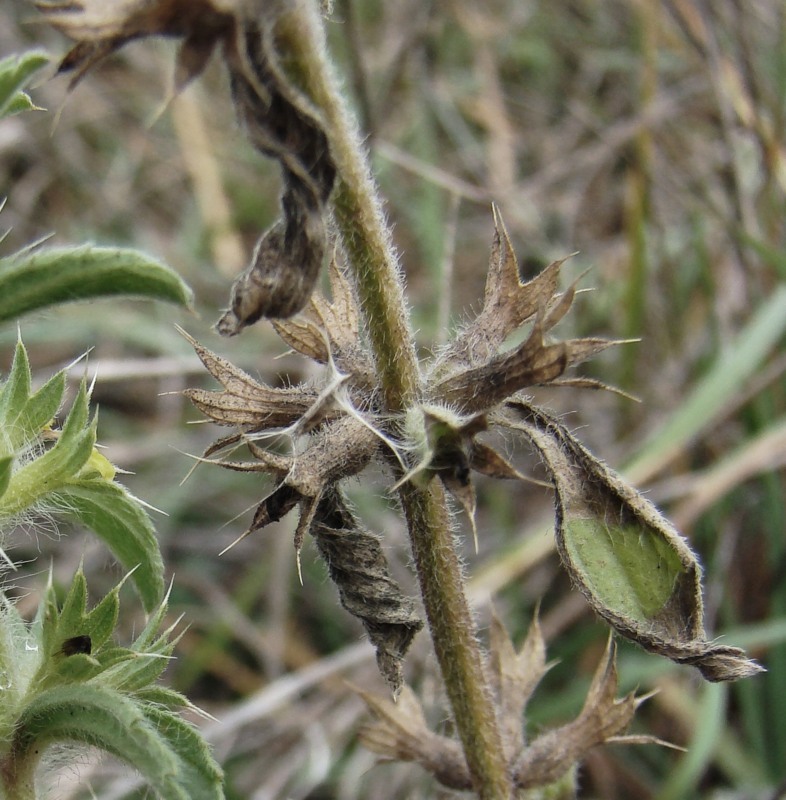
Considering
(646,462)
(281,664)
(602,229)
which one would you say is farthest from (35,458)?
(602,229)

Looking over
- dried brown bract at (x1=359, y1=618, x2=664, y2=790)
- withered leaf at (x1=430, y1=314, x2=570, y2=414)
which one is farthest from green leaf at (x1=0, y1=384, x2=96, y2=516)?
dried brown bract at (x1=359, y1=618, x2=664, y2=790)

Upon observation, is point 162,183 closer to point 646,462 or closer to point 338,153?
point 646,462

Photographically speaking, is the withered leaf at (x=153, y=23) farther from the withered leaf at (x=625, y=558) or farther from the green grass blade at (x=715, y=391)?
the green grass blade at (x=715, y=391)

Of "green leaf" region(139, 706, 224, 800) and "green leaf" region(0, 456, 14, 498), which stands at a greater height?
"green leaf" region(0, 456, 14, 498)

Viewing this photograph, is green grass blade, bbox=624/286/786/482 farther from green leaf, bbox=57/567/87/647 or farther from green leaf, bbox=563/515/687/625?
green leaf, bbox=57/567/87/647

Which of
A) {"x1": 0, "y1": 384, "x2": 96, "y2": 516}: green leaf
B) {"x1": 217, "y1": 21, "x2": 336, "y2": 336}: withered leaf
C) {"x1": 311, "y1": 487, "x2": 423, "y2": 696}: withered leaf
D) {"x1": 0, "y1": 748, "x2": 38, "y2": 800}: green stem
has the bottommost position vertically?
{"x1": 0, "y1": 748, "x2": 38, "y2": 800}: green stem

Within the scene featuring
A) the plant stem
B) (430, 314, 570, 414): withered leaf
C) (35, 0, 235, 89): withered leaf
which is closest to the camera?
(35, 0, 235, 89): withered leaf
